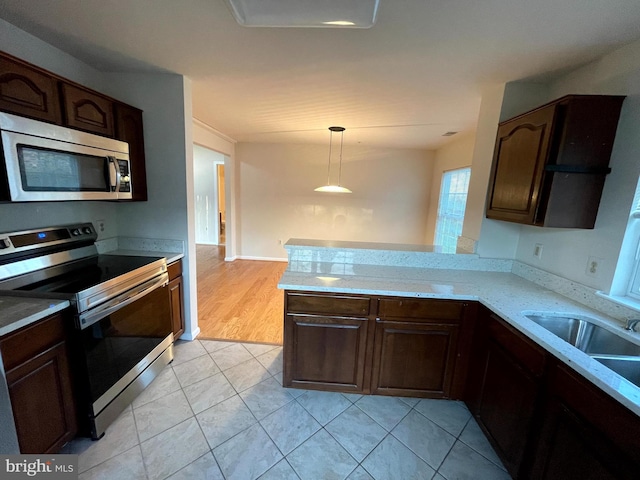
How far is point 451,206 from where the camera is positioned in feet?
14.7

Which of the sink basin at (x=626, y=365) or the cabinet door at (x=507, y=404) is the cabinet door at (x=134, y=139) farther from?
the sink basin at (x=626, y=365)

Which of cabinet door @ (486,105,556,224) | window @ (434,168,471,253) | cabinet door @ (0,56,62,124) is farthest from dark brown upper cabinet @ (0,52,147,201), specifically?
window @ (434,168,471,253)

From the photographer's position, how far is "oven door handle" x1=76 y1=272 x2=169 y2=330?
141 cm

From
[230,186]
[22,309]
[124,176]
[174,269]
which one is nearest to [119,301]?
[22,309]

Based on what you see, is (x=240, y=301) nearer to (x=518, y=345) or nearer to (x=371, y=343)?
(x=371, y=343)

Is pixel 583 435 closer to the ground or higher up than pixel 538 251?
closer to the ground

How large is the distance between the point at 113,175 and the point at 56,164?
36cm

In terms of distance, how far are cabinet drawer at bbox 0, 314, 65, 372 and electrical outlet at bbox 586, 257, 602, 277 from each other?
3.04 m

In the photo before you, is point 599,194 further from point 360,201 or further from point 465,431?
point 360,201

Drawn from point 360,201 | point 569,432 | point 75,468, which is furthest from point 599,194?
point 360,201

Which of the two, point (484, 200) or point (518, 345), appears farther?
point (484, 200)

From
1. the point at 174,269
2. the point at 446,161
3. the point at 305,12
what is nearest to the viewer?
the point at 305,12

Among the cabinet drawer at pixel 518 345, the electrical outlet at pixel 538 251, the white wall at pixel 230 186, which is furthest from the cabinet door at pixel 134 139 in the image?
the electrical outlet at pixel 538 251

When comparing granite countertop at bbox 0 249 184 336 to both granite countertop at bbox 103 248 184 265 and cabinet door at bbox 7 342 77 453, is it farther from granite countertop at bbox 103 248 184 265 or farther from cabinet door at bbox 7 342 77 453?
granite countertop at bbox 103 248 184 265
